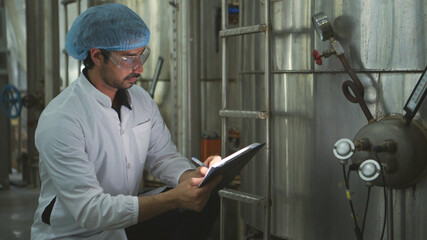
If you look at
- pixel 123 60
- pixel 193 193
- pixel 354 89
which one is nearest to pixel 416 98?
pixel 354 89

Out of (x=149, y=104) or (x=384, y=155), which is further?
(x=149, y=104)

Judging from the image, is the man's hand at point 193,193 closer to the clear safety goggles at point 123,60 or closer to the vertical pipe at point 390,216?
the clear safety goggles at point 123,60

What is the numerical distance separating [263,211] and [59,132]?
1.16 metres

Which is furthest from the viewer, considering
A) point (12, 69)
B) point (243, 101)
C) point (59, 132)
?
point (12, 69)

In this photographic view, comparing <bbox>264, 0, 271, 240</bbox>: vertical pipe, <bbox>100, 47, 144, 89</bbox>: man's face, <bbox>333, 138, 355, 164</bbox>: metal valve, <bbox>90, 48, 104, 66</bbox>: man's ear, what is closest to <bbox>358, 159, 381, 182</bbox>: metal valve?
<bbox>333, 138, 355, 164</bbox>: metal valve

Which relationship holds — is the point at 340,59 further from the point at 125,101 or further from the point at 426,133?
the point at 125,101

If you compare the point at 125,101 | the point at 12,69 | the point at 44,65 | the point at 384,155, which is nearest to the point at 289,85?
the point at 384,155

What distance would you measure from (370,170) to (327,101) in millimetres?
480

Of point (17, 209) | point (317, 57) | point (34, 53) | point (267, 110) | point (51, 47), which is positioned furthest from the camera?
point (34, 53)

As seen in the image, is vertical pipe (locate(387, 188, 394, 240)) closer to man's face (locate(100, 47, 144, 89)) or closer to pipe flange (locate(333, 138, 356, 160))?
pipe flange (locate(333, 138, 356, 160))

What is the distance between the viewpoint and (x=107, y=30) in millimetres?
2041

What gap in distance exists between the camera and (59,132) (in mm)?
1902

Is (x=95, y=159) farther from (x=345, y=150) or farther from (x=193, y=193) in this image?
(x=345, y=150)

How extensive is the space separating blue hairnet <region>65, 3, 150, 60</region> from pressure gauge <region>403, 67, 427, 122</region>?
3.42ft
